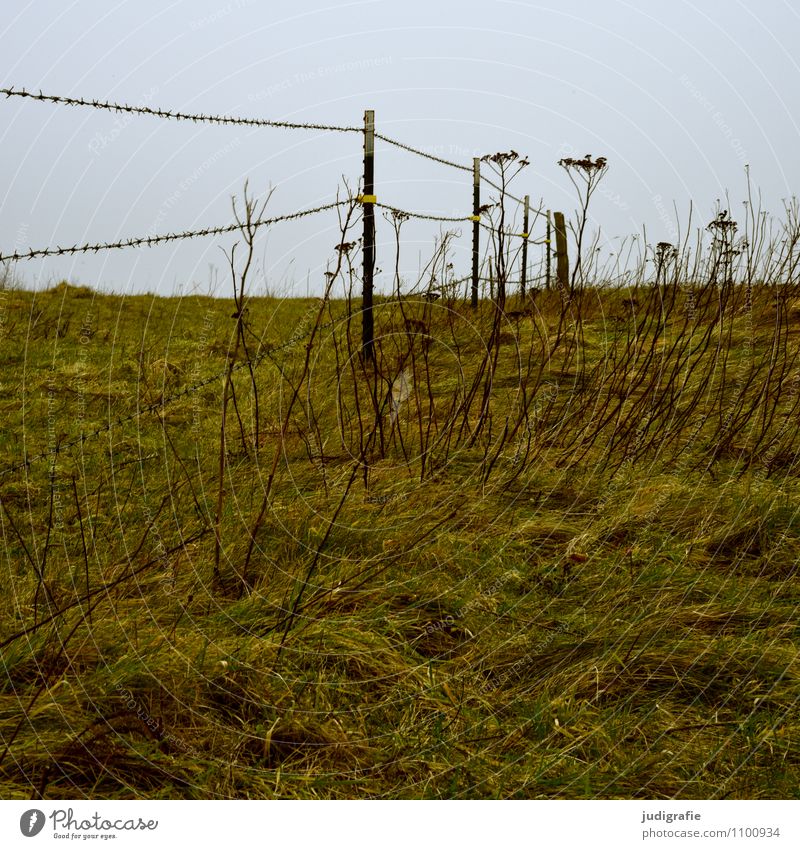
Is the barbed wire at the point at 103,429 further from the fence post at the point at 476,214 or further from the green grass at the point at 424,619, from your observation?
the fence post at the point at 476,214

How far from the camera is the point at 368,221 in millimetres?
6031

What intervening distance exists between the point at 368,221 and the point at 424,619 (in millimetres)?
3972

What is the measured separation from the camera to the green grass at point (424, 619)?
2.07 m

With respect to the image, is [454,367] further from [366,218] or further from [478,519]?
[478,519]

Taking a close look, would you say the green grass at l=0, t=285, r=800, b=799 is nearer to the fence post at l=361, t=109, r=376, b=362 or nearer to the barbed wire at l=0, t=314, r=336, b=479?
the barbed wire at l=0, t=314, r=336, b=479

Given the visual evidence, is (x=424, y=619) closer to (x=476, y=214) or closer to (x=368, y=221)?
(x=368, y=221)

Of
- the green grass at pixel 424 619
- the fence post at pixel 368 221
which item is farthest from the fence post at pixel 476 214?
the green grass at pixel 424 619

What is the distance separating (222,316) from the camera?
32.8ft

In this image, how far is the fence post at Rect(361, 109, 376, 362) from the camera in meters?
6.02

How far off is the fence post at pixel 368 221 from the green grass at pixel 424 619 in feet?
5.36

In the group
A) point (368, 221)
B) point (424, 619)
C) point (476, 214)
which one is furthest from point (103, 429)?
point (476, 214)

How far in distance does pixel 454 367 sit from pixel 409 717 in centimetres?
432

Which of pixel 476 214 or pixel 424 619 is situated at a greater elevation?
pixel 476 214
